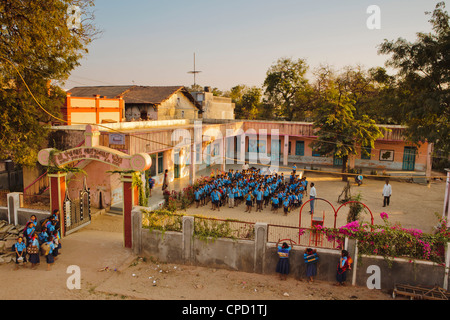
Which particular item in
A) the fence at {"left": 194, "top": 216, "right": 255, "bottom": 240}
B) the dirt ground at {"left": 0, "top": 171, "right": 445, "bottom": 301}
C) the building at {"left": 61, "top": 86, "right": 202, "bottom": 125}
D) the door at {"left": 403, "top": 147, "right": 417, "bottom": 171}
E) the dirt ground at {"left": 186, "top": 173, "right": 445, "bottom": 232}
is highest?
the building at {"left": 61, "top": 86, "right": 202, "bottom": 125}

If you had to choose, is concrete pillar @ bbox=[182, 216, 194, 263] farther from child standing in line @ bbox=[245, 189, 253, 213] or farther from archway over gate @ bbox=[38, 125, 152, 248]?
child standing in line @ bbox=[245, 189, 253, 213]

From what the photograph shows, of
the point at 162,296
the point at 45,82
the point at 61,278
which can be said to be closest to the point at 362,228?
the point at 162,296

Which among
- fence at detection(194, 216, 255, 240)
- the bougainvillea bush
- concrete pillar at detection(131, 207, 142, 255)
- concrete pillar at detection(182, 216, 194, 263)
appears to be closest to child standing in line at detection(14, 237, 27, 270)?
concrete pillar at detection(131, 207, 142, 255)

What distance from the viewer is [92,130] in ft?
38.3

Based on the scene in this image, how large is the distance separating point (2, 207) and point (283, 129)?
21001 millimetres

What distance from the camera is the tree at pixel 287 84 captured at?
124 ft

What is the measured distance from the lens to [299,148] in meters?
30.3

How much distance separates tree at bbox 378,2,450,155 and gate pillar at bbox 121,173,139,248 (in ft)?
46.7

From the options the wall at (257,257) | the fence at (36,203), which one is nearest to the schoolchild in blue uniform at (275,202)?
the wall at (257,257)

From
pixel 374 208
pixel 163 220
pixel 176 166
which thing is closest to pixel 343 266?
pixel 163 220

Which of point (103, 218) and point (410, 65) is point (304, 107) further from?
point (103, 218)

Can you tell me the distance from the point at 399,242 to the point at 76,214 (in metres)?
11.4

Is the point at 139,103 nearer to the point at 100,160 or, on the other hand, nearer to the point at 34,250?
the point at 100,160

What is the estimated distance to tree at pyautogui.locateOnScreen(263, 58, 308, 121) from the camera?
37.8 metres
